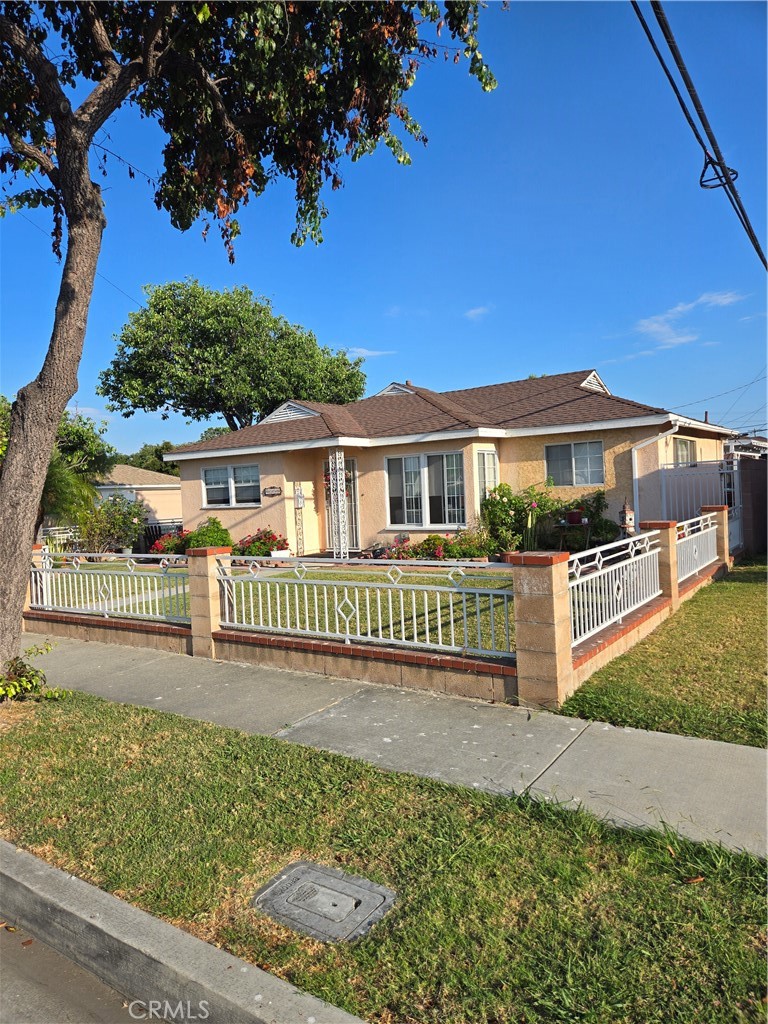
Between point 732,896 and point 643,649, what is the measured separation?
4186 millimetres

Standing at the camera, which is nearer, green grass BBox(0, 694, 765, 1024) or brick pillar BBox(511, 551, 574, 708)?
green grass BBox(0, 694, 765, 1024)

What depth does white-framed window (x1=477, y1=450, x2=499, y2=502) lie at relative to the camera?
49.4 ft

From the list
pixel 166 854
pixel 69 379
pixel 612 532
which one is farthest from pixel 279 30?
pixel 612 532

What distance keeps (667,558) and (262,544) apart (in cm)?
1014

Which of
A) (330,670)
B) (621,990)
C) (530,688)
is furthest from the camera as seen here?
(330,670)

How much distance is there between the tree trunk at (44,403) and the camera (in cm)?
573

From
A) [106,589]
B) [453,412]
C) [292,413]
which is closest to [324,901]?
[106,589]

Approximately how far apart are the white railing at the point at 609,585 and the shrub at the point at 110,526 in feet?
51.4

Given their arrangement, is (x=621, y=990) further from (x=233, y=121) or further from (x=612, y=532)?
(x=612, y=532)

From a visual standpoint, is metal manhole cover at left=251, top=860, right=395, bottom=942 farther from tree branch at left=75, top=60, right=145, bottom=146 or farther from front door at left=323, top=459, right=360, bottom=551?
front door at left=323, top=459, right=360, bottom=551

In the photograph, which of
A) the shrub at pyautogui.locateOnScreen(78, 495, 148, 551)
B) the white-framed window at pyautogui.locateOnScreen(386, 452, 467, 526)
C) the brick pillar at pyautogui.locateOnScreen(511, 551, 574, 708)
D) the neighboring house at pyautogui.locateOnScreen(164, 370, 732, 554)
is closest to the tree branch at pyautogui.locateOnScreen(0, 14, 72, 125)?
the brick pillar at pyautogui.locateOnScreen(511, 551, 574, 708)

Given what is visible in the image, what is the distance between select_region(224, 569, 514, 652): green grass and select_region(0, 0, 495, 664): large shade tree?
2566mm

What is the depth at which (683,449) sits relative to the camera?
15.4 metres

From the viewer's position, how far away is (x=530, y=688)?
5.46m
